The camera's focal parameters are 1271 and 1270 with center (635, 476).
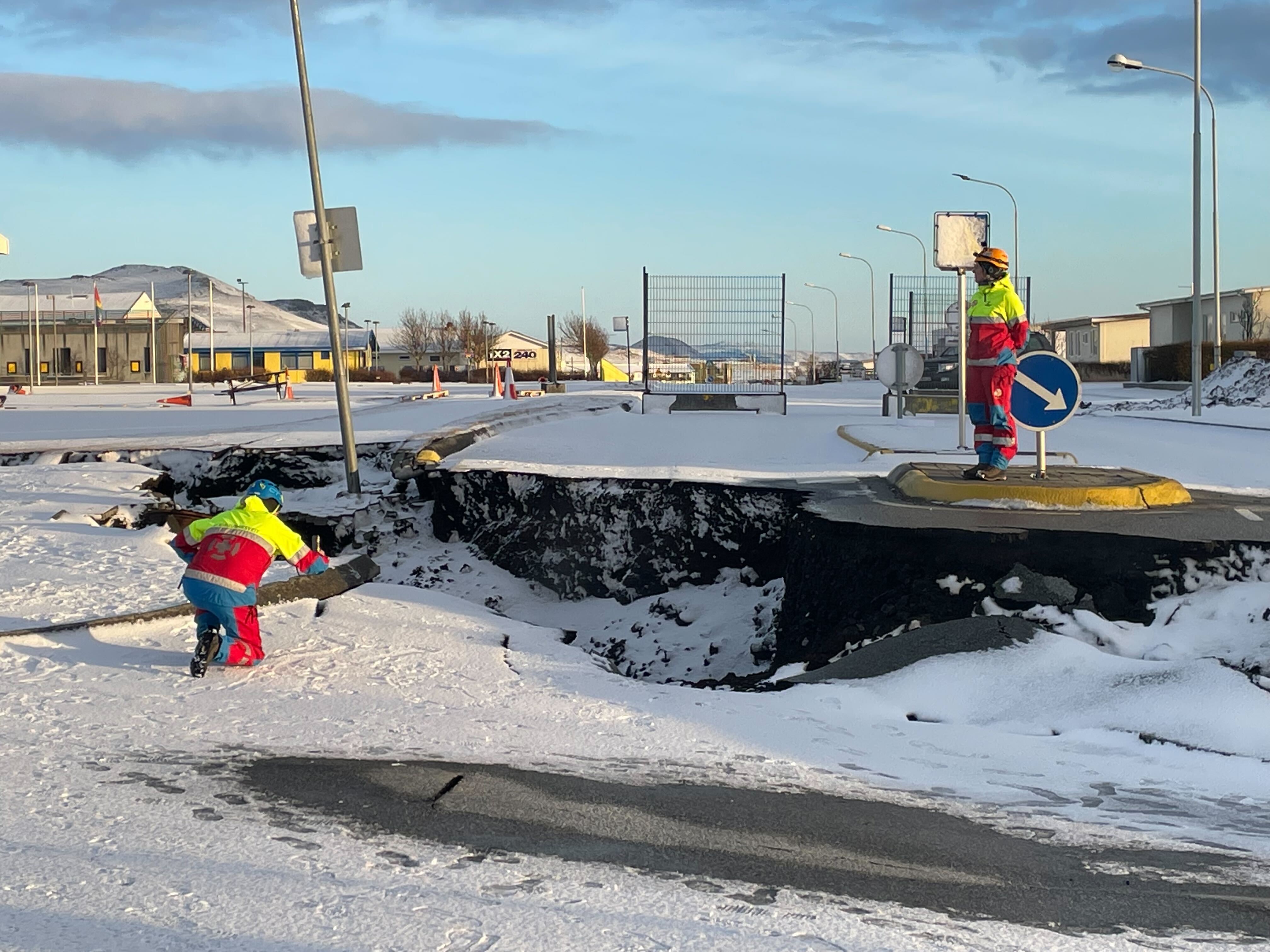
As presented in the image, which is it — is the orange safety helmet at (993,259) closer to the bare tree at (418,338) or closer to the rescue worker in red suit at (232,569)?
the rescue worker in red suit at (232,569)

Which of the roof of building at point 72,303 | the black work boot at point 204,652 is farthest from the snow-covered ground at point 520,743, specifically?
the roof of building at point 72,303

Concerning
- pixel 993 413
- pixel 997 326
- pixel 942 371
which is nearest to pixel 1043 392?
pixel 993 413

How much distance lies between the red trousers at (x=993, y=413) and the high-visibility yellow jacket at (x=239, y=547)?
5.02 meters

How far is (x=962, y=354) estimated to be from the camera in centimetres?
1319

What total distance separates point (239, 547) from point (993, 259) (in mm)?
5658

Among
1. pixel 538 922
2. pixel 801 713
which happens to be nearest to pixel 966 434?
pixel 801 713

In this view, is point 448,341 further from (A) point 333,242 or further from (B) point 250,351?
(A) point 333,242

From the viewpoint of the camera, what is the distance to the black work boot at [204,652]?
6004 mm

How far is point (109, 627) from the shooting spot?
6703mm

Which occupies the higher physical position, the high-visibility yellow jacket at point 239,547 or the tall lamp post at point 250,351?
the tall lamp post at point 250,351

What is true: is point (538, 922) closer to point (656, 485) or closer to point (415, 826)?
point (415, 826)

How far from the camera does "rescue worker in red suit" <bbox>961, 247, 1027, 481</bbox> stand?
909 cm

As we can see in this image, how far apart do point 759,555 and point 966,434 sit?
21.3 ft

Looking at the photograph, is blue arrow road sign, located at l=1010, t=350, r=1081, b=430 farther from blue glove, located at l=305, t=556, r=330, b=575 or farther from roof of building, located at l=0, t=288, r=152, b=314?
roof of building, located at l=0, t=288, r=152, b=314
